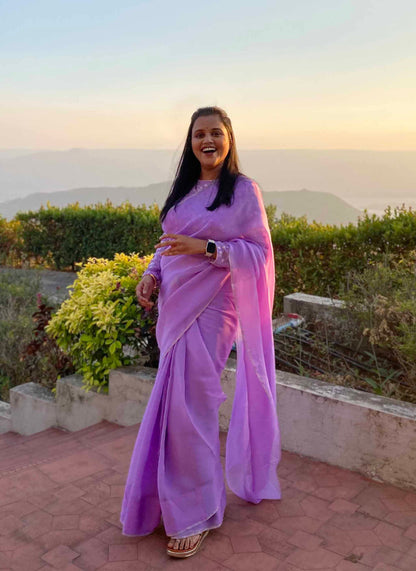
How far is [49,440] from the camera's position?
493 centimetres

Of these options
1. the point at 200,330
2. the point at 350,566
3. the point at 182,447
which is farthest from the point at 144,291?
the point at 350,566

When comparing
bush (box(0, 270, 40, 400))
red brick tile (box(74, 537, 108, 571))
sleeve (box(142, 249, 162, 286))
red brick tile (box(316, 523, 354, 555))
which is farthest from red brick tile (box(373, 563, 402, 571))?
bush (box(0, 270, 40, 400))

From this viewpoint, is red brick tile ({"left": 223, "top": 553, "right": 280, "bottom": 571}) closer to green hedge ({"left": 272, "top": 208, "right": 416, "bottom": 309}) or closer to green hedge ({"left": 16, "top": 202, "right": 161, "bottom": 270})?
green hedge ({"left": 272, "top": 208, "right": 416, "bottom": 309})

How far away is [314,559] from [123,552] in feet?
3.00

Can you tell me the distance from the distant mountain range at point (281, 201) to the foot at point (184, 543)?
16.0 feet

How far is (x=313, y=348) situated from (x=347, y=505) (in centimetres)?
196

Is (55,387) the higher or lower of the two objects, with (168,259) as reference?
lower

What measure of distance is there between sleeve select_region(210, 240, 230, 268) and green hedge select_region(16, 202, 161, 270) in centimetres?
889

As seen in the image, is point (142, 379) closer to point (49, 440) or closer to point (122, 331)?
point (122, 331)

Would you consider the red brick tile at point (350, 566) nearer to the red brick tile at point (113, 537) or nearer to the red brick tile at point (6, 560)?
the red brick tile at point (113, 537)

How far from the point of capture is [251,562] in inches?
108

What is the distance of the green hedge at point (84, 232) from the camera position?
12.2m

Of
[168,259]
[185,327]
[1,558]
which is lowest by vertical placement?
[1,558]

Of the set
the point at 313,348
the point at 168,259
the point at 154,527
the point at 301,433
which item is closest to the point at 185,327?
the point at 168,259
